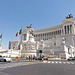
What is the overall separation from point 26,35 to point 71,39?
175 ft

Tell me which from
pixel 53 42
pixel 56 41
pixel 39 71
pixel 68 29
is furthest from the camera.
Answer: pixel 68 29

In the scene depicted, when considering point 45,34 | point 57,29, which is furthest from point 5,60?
point 45,34

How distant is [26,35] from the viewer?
9738 centimetres

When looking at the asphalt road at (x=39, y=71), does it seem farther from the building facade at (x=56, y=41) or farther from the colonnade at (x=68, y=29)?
the colonnade at (x=68, y=29)

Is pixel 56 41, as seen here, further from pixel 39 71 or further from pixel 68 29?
pixel 39 71

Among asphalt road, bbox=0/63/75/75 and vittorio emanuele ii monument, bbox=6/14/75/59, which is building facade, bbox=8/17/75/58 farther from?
asphalt road, bbox=0/63/75/75

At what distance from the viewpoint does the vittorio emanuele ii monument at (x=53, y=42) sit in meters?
37.7

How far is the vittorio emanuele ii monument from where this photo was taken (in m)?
37.7

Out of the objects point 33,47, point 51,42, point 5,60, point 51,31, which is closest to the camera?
point 5,60

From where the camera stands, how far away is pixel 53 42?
6456 centimetres

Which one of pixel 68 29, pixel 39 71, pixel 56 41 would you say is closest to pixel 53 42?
pixel 56 41

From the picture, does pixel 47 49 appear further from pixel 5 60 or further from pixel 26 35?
pixel 26 35

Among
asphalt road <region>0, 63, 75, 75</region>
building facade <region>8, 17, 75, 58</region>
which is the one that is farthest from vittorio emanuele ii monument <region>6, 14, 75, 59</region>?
asphalt road <region>0, 63, 75, 75</region>

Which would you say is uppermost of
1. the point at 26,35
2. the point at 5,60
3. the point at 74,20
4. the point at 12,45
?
the point at 74,20
